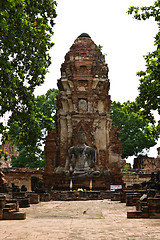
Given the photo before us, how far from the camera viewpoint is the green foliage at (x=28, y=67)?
8819mm

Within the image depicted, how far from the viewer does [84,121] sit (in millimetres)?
24172

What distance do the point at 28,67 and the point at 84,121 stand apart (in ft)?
47.3

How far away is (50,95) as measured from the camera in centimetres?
3872

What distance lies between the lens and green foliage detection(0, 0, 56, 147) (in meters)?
8.82

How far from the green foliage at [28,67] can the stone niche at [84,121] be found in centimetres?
1334

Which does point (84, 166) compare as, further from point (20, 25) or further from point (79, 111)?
point (20, 25)

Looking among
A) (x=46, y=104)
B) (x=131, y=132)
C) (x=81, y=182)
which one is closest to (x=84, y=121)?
(x=81, y=182)

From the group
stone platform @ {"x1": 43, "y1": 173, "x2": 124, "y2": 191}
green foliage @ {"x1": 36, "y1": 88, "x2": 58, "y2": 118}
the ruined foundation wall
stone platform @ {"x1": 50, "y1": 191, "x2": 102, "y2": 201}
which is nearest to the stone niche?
stone platform @ {"x1": 43, "y1": 173, "x2": 124, "y2": 191}

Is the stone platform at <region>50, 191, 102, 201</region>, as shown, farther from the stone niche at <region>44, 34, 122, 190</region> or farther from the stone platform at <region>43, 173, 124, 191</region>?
the stone niche at <region>44, 34, 122, 190</region>

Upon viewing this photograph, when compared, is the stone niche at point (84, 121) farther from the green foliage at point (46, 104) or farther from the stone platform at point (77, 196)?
the green foliage at point (46, 104)

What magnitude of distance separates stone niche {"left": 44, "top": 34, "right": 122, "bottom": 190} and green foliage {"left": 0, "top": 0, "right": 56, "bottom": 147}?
13336 mm

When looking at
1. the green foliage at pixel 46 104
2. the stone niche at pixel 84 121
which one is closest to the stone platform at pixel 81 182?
the stone niche at pixel 84 121

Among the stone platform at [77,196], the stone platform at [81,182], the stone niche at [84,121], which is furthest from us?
the stone niche at [84,121]

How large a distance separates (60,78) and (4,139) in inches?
613
